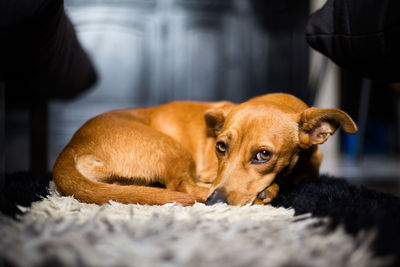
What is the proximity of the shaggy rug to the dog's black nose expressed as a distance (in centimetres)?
7

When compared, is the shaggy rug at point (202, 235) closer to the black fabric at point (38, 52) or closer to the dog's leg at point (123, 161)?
the dog's leg at point (123, 161)

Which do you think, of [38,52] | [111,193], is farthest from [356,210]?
[38,52]

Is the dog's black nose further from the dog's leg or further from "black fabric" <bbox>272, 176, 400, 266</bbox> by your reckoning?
"black fabric" <bbox>272, 176, 400, 266</bbox>

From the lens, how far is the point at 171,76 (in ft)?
15.6

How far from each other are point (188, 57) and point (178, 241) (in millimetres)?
4315

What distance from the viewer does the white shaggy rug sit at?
63cm

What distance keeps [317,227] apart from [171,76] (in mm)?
4137

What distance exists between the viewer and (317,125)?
1.42 m

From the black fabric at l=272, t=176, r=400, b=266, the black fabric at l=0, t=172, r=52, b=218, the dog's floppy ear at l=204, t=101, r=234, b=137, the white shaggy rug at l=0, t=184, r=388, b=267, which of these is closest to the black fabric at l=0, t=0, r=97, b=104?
the black fabric at l=0, t=172, r=52, b=218

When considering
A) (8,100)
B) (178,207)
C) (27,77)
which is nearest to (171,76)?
(8,100)

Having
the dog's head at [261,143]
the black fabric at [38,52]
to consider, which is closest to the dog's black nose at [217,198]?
the dog's head at [261,143]

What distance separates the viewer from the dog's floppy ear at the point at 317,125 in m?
1.34

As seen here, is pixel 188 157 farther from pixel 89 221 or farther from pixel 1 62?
pixel 1 62

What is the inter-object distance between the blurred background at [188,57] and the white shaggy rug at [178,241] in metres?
3.92
